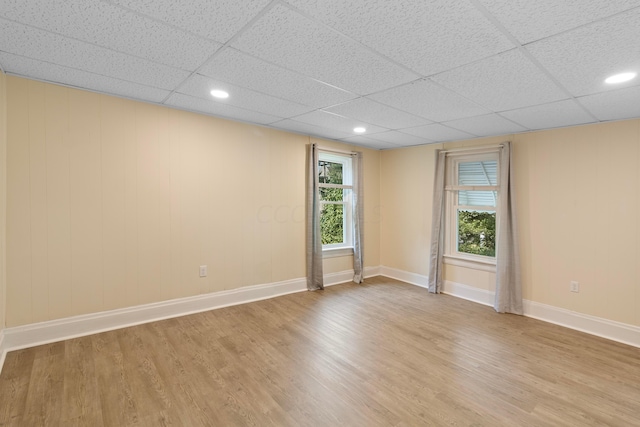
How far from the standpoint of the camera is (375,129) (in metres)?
4.00

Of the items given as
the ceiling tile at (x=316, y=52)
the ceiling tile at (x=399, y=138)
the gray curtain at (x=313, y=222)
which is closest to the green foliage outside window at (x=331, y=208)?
the gray curtain at (x=313, y=222)

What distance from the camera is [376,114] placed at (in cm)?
330

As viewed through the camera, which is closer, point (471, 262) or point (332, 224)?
point (471, 262)

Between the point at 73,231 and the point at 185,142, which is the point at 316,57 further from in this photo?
the point at 73,231

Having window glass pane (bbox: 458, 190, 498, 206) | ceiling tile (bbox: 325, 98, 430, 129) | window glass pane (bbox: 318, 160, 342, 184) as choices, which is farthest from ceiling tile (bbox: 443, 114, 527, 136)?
window glass pane (bbox: 318, 160, 342, 184)

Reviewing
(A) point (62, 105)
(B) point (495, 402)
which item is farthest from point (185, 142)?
(B) point (495, 402)

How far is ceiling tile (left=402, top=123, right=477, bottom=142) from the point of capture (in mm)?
3808

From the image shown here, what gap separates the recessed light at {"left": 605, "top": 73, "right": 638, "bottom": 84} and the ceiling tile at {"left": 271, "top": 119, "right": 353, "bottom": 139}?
2696 millimetres

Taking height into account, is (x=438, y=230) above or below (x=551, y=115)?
below

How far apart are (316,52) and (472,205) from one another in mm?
3540

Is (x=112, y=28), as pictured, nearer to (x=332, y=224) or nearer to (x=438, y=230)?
(x=332, y=224)

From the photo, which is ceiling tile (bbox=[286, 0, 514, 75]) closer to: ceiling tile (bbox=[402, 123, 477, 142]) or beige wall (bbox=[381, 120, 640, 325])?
ceiling tile (bbox=[402, 123, 477, 142])

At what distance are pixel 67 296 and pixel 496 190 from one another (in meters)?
5.11

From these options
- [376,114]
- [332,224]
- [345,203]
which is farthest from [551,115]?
[332,224]
